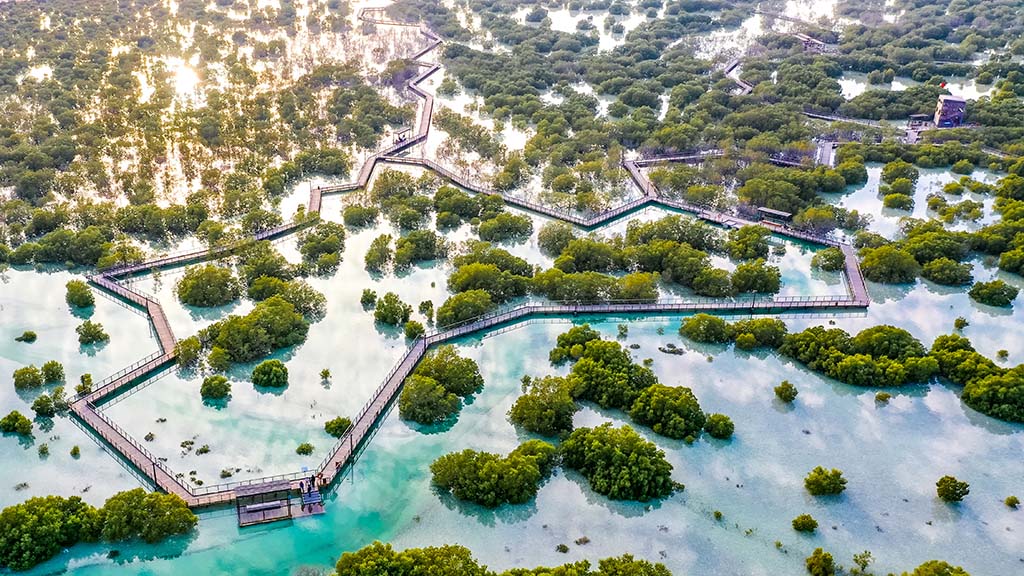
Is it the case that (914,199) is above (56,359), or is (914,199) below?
above

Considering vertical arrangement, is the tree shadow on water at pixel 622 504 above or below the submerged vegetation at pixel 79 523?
above

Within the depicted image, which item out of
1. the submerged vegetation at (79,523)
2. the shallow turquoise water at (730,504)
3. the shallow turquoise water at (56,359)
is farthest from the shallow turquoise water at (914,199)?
Answer: the shallow turquoise water at (56,359)

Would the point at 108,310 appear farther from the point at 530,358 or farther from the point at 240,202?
the point at 530,358

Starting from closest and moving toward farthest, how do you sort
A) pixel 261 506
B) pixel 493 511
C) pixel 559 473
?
pixel 261 506, pixel 493 511, pixel 559 473

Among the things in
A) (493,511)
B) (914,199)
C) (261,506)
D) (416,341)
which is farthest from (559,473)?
(914,199)

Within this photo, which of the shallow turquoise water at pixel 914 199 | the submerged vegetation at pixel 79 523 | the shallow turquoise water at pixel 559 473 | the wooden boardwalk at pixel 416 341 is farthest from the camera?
the shallow turquoise water at pixel 914 199

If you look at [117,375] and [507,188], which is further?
[507,188]

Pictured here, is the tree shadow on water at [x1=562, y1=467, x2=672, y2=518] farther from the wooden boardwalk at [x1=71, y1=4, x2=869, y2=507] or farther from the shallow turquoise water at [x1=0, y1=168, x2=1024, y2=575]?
the wooden boardwalk at [x1=71, y1=4, x2=869, y2=507]

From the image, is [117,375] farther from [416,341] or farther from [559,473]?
[559,473]

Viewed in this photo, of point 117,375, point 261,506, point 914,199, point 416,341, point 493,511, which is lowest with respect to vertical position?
point 117,375

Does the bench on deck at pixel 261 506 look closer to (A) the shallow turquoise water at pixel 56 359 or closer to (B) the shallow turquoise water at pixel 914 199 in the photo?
(A) the shallow turquoise water at pixel 56 359
